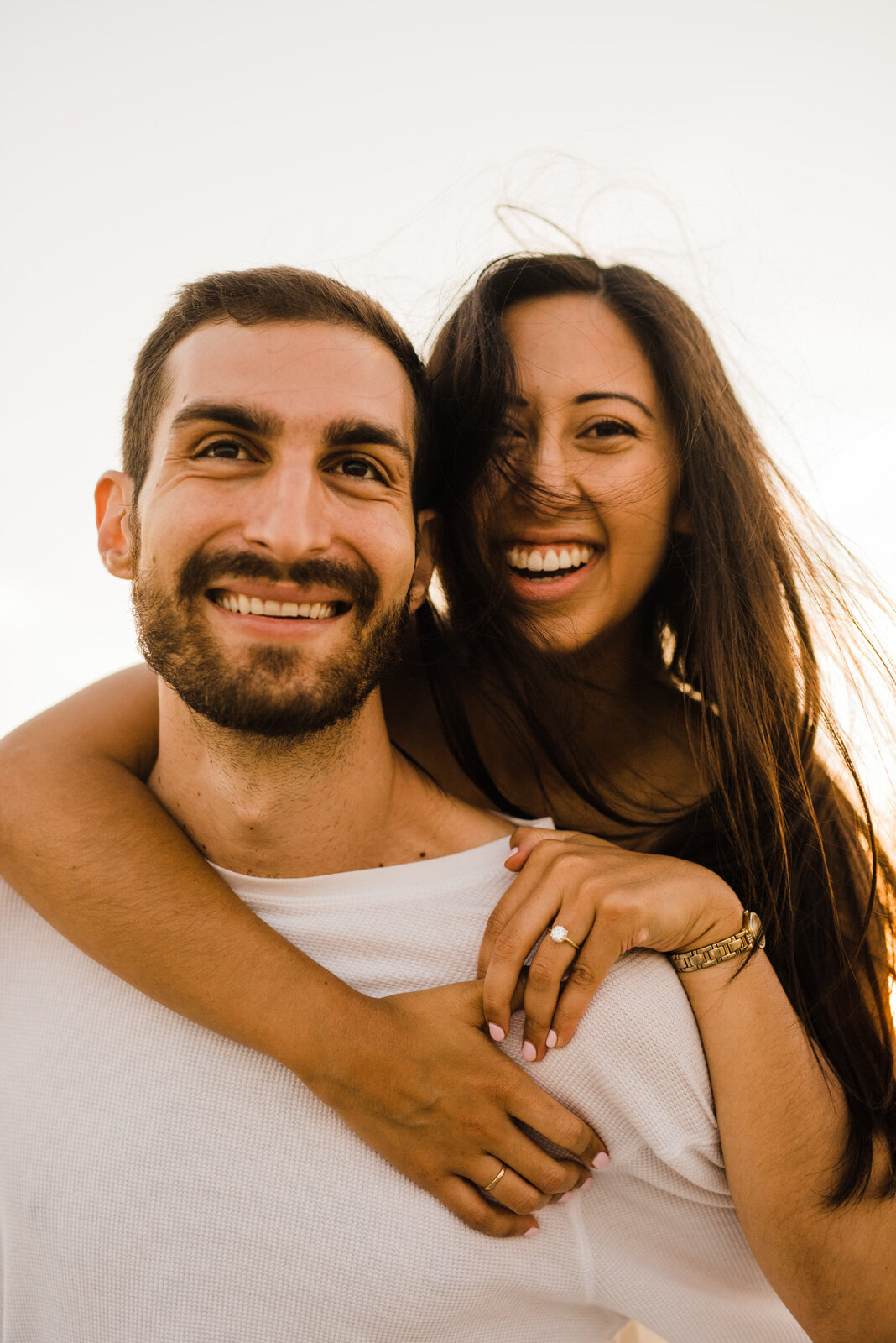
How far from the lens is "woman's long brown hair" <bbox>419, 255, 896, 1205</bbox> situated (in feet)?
7.36

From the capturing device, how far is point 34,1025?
199 cm

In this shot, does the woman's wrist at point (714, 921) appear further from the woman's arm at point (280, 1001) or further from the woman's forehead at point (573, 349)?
the woman's forehead at point (573, 349)

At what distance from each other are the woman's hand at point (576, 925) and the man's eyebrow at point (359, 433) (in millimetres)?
832

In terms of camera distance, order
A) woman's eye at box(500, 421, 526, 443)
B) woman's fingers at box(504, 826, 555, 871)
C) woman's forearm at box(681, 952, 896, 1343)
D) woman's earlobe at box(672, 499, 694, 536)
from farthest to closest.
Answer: woman's earlobe at box(672, 499, 694, 536) → woman's eye at box(500, 421, 526, 443) → woman's fingers at box(504, 826, 555, 871) → woman's forearm at box(681, 952, 896, 1343)

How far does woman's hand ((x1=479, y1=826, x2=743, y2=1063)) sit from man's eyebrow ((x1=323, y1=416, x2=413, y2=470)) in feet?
2.73

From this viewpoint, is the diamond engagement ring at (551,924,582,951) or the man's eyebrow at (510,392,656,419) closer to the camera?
the diamond engagement ring at (551,924,582,951)

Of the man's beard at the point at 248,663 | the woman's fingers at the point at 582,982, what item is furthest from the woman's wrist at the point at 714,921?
the man's beard at the point at 248,663

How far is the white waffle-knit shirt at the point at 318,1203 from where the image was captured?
177cm

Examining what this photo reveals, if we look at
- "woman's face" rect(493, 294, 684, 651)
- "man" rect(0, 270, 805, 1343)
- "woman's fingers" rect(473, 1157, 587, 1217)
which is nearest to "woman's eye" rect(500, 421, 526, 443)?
"woman's face" rect(493, 294, 684, 651)

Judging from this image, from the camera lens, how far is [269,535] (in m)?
1.85

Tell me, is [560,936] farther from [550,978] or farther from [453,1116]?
[453,1116]

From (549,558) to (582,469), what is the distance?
0.23 meters

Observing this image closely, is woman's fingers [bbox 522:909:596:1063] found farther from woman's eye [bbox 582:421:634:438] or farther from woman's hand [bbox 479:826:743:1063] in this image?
woman's eye [bbox 582:421:634:438]

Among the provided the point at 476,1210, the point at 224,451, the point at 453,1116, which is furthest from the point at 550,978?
the point at 224,451
